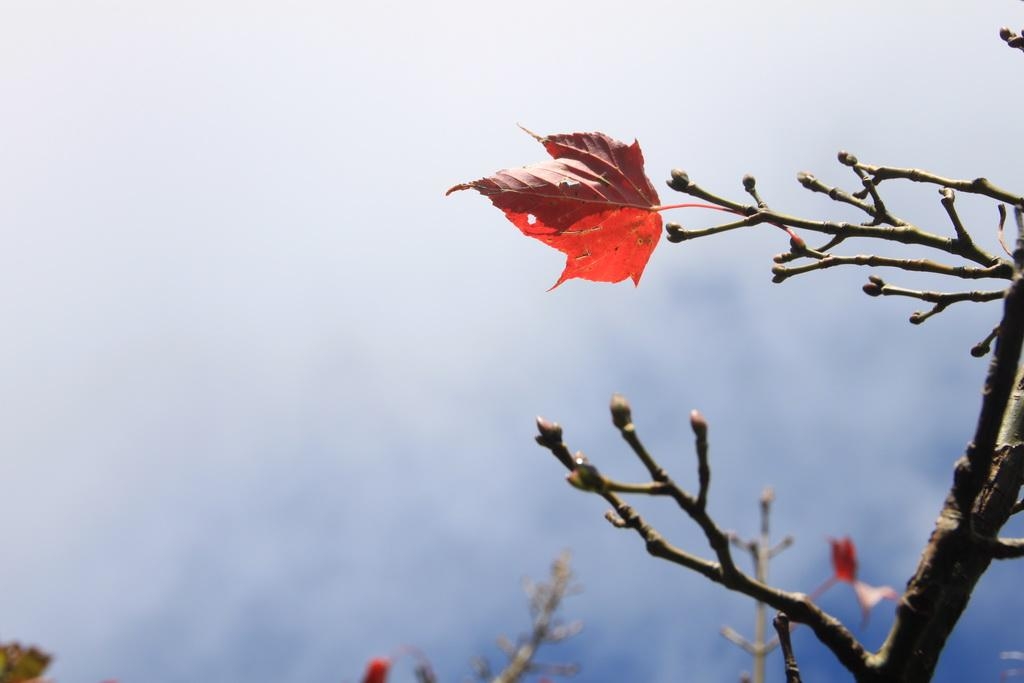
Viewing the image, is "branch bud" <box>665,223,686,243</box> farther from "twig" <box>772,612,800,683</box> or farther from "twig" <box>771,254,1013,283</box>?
"twig" <box>772,612,800,683</box>

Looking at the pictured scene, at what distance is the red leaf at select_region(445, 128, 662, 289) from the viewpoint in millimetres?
2602

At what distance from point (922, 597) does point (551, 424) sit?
2.56ft

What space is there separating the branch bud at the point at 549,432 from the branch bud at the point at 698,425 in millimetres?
315

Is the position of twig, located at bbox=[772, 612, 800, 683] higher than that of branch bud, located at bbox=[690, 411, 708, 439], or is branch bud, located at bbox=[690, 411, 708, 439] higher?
branch bud, located at bbox=[690, 411, 708, 439]

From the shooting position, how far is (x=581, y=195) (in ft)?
8.79

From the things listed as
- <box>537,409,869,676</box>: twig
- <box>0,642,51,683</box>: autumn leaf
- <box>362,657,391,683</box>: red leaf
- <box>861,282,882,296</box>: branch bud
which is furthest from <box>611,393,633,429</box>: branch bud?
<box>861,282,882,296</box>: branch bud

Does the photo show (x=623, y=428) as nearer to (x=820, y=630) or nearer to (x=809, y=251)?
(x=820, y=630)

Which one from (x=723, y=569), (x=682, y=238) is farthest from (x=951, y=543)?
(x=682, y=238)

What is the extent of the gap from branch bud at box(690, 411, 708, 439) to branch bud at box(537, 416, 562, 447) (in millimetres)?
315

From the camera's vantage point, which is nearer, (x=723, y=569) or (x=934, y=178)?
(x=723, y=569)

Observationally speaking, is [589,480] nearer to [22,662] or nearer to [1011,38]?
[22,662]

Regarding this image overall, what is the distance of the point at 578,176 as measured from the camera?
2.64m

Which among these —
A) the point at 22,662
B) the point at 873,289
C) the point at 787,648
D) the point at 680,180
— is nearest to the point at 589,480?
the point at 787,648

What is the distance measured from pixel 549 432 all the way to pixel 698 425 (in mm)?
334
